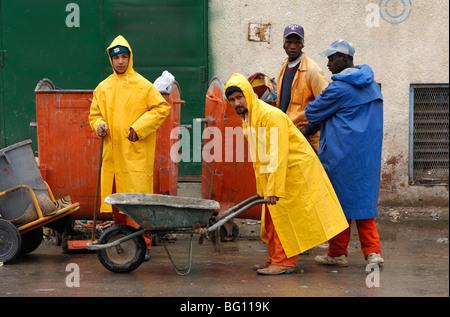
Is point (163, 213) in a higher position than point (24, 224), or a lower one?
higher

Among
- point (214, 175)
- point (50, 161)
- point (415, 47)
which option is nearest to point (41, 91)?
point (50, 161)

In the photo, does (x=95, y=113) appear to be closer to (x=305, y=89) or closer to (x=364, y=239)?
(x=305, y=89)

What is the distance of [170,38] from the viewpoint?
30.5 ft

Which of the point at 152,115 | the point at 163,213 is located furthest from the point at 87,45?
the point at 163,213

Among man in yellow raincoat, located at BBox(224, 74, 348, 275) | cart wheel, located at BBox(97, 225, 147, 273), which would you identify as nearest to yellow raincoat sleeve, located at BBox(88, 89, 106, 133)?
cart wheel, located at BBox(97, 225, 147, 273)

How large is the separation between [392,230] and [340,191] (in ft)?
7.90

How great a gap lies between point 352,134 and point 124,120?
2.14 m

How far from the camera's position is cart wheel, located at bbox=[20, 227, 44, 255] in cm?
660

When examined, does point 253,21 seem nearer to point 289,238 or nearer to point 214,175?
point 214,175

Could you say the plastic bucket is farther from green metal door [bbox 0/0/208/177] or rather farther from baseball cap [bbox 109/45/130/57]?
green metal door [bbox 0/0/208/177]

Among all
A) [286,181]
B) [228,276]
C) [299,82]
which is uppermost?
[299,82]

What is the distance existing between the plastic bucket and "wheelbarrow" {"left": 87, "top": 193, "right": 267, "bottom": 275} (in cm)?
115

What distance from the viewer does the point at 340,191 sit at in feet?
19.5

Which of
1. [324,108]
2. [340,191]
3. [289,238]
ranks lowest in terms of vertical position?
[289,238]
